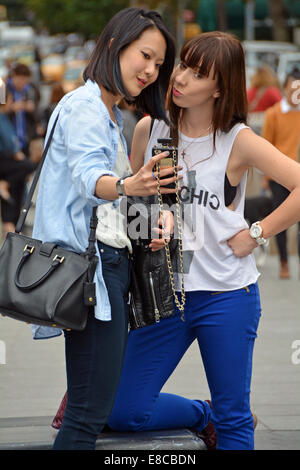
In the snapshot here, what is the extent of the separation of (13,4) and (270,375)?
78.3 m

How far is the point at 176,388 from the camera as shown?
5023 mm

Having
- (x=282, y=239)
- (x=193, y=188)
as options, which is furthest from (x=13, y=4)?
(x=193, y=188)

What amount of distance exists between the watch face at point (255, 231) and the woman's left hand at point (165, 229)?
15.4 inches

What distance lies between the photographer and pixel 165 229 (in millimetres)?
2949

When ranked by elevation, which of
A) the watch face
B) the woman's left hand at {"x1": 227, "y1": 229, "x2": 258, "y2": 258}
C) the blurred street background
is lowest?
the blurred street background

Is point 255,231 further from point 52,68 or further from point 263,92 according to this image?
point 52,68

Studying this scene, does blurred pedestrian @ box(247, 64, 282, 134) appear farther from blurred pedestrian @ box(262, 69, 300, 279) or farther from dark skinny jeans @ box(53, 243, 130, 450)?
dark skinny jeans @ box(53, 243, 130, 450)

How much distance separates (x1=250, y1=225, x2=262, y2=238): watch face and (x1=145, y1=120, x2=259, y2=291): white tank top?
0.05 m

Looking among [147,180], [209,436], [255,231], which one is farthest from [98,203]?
[209,436]

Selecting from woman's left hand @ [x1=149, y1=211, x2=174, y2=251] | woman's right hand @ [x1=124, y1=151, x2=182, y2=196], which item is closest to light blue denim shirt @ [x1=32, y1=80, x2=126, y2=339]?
woman's right hand @ [x1=124, y1=151, x2=182, y2=196]

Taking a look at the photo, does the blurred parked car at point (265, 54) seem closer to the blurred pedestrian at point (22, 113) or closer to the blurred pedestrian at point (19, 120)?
the blurred pedestrian at point (19, 120)

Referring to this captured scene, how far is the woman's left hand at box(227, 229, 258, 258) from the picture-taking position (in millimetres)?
3203

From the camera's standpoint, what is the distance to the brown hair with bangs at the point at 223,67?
3.15 m

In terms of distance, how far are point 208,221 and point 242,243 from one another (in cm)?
15
